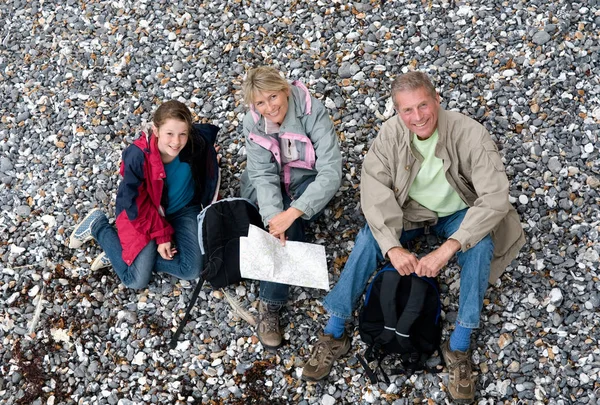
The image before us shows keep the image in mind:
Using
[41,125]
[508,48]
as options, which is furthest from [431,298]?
[41,125]

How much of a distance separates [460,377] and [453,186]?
1.59 m

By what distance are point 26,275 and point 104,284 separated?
33.0 inches

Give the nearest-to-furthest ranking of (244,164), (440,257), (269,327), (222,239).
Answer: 1. (440,257)
2. (269,327)
3. (222,239)
4. (244,164)

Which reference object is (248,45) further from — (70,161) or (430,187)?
(430,187)

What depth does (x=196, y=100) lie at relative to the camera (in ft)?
24.3

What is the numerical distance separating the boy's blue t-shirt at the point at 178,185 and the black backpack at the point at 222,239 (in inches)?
12.4

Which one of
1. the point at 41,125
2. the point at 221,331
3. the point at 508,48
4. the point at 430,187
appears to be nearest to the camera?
the point at 430,187

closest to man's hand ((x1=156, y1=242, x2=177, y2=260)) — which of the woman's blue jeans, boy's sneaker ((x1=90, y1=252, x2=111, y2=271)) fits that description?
boy's sneaker ((x1=90, y1=252, x2=111, y2=271))

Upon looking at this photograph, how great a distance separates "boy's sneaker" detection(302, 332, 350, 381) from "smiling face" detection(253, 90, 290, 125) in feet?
6.53

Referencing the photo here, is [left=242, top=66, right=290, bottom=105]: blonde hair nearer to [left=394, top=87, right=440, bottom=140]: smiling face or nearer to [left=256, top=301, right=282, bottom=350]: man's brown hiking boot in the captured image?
[left=394, top=87, right=440, bottom=140]: smiling face

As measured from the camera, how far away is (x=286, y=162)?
602 cm

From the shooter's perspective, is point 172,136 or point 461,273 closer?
point 461,273

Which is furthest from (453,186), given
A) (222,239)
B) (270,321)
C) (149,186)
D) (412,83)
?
(149,186)

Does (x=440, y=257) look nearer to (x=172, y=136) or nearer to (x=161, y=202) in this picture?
(x=172, y=136)
